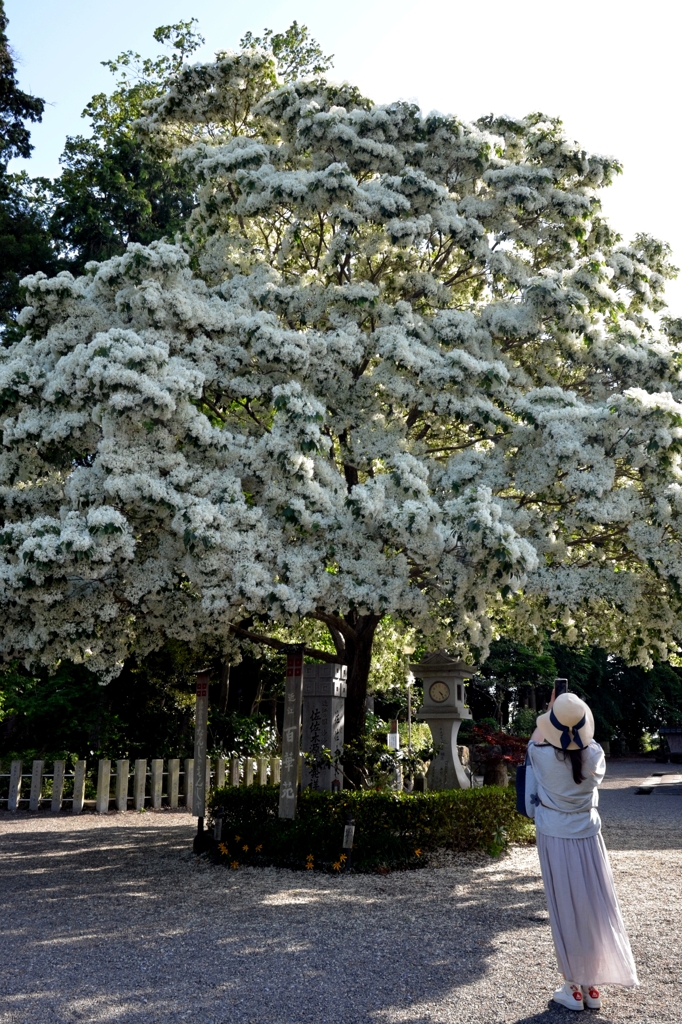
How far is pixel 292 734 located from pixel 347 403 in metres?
4.06

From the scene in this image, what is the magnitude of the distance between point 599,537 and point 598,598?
4.54 feet

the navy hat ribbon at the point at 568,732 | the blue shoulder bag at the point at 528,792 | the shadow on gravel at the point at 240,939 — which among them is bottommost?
the shadow on gravel at the point at 240,939

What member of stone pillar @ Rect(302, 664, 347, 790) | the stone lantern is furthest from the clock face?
stone pillar @ Rect(302, 664, 347, 790)

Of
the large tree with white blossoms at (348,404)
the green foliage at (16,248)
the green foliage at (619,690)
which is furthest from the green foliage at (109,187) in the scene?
the green foliage at (619,690)

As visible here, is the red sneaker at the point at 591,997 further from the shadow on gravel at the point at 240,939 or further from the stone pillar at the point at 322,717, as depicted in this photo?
the stone pillar at the point at 322,717

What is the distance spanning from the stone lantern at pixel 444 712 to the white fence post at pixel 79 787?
23.8ft

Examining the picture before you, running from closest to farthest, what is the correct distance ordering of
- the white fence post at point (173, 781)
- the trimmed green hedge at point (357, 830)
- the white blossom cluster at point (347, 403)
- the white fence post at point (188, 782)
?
the white blossom cluster at point (347, 403) < the trimmed green hedge at point (357, 830) < the white fence post at point (173, 781) < the white fence post at point (188, 782)

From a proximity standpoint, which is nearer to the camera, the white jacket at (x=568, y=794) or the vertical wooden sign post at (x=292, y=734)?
the white jacket at (x=568, y=794)

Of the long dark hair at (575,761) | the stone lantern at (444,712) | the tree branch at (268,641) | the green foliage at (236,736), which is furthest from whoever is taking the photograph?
the green foliage at (236,736)

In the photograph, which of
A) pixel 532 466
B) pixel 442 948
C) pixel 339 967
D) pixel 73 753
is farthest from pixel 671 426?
pixel 73 753

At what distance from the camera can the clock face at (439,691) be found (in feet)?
45.7

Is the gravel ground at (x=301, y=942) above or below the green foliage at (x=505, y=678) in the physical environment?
below

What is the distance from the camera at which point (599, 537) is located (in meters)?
11.3

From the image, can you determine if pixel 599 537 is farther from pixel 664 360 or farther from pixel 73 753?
pixel 73 753
